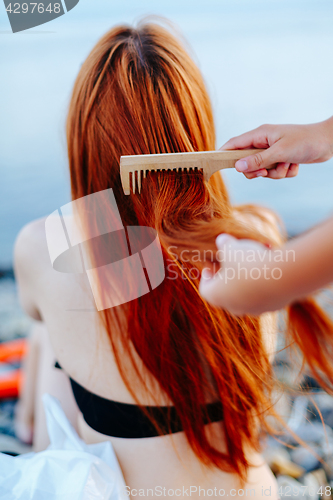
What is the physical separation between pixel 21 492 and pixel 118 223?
0.58 metres

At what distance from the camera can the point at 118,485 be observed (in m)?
0.70

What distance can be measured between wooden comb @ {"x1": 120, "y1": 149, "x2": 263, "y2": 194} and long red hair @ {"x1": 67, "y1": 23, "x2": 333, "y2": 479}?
38 mm

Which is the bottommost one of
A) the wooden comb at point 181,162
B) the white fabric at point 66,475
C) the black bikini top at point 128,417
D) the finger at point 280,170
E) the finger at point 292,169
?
the white fabric at point 66,475

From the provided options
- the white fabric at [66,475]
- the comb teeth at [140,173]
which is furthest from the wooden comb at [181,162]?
the white fabric at [66,475]

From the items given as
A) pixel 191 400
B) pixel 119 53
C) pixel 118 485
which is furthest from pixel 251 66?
pixel 118 485

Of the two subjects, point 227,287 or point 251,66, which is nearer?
point 227,287

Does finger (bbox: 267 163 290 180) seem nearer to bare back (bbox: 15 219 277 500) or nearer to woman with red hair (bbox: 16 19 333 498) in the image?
woman with red hair (bbox: 16 19 333 498)

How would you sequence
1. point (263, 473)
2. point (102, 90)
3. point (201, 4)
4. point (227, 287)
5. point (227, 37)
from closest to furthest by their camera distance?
point (227, 287) < point (102, 90) < point (263, 473) < point (201, 4) < point (227, 37)

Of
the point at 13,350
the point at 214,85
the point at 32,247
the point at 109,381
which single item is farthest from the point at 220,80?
the point at 13,350

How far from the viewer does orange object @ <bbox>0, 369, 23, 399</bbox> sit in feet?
5.08

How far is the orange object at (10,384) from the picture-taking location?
1548 mm

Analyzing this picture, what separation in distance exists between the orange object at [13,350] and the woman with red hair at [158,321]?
3.46 feet

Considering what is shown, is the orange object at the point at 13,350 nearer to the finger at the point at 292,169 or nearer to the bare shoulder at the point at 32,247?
the bare shoulder at the point at 32,247

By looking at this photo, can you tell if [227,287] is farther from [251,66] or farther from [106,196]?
[251,66]
